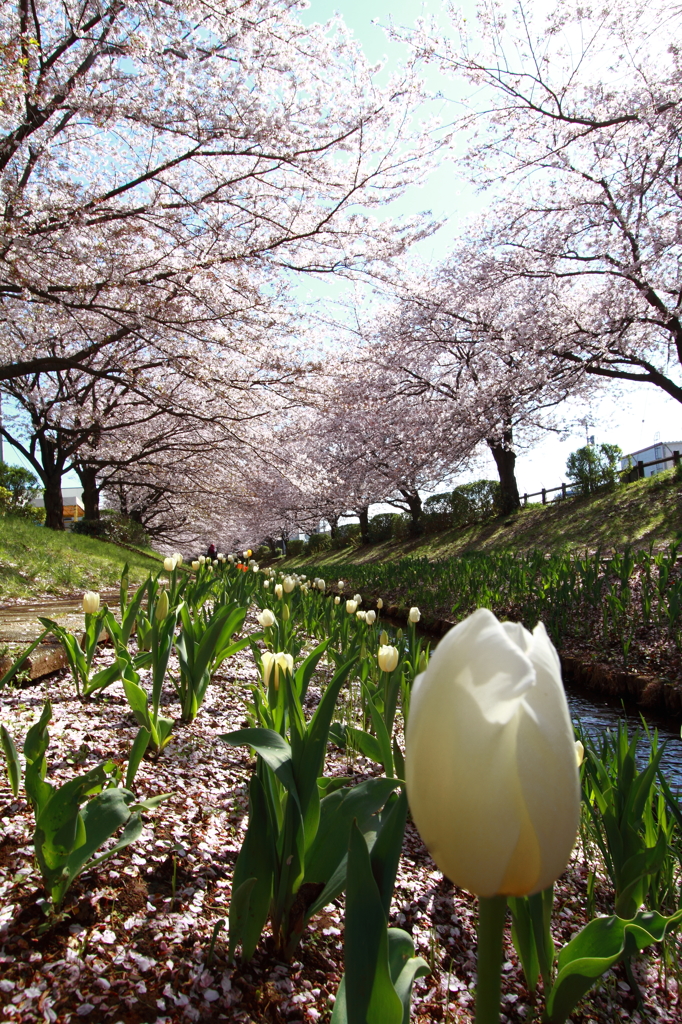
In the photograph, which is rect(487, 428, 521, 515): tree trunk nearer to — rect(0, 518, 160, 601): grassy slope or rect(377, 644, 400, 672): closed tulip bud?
rect(0, 518, 160, 601): grassy slope

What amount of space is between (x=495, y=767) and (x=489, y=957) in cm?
19

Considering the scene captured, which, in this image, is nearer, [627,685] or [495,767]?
[495,767]

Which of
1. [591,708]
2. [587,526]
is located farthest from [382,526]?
[591,708]

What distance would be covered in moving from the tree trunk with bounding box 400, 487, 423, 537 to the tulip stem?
20208 mm

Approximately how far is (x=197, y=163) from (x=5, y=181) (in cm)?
195

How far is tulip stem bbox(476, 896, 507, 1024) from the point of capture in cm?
51

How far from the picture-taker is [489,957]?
521 millimetres

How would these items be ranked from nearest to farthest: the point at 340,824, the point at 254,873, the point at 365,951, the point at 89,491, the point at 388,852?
the point at 365,951, the point at 388,852, the point at 254,873, the point at 340,824, the point at 89,491

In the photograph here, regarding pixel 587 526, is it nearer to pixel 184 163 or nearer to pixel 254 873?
pixel 184 163

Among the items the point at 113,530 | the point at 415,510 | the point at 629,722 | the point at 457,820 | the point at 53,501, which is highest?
the point at 53,501

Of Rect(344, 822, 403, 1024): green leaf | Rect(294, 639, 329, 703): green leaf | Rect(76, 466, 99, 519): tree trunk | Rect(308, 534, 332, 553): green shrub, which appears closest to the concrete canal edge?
Rect(294, 639, 329, 703): green leaf

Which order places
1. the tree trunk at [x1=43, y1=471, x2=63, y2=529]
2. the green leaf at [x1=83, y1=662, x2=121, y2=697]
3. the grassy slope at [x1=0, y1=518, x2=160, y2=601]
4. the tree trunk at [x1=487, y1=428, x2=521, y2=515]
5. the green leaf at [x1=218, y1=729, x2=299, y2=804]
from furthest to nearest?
the tree trunk at [x1=487, y1=428, x2=521, y2=515] → the tree trunk at [x1=43, y1=471, x2=63, y2=529] → the grassy slope at [x1=0, y1=518, x2=160, y2=601] → the green leaf at [x1=83, y1=662, x2=121, y2=697] → the green leaf at [x1=218, y1=729, x2=299, y2=804]

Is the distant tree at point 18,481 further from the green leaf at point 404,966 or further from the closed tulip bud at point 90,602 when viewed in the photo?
the green leaf at point 404,966

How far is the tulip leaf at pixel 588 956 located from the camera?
89 centimetres
